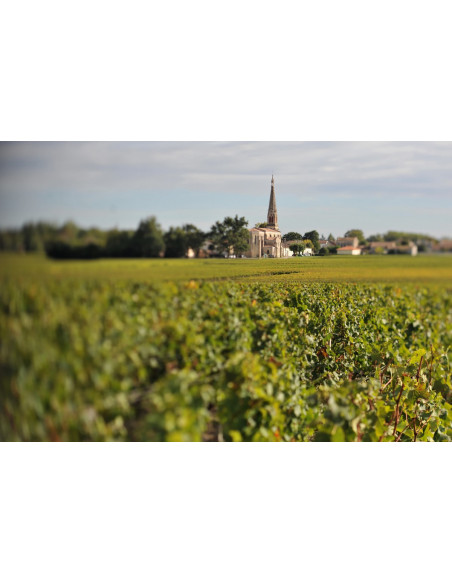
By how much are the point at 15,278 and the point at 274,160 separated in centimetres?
206

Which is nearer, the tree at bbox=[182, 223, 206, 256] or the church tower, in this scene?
the tree at bbox=[182, 223, 206, 256]

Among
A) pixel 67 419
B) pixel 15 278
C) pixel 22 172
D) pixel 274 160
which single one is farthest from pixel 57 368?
pixel 274 160

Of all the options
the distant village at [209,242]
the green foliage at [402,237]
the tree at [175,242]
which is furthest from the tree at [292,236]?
the tree at [175,242]

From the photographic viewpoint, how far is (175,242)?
10.7 feet

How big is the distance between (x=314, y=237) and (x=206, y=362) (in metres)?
1.53

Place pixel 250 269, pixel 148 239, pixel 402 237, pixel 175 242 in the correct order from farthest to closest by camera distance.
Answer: pixel 402 237 < pixel 250 269 < pixel 175 242 < pixel 148 239

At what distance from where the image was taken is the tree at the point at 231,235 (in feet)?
11.5

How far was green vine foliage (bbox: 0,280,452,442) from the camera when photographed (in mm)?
2518

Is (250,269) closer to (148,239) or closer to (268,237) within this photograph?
(268,237)

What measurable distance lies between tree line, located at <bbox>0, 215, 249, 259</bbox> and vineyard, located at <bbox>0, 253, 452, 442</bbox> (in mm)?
146

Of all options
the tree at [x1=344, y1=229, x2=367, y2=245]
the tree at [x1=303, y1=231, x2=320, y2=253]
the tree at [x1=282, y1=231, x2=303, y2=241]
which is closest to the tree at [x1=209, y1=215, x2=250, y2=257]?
the tree at [x1=282, y1=231, x2=303, y2=241]

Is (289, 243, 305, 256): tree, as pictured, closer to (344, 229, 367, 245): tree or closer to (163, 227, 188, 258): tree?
(344, 229, 367, 245): tree

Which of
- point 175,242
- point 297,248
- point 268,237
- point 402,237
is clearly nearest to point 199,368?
point 175,242

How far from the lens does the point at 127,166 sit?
3.08 m
